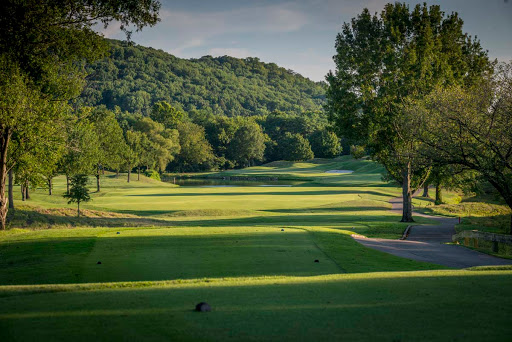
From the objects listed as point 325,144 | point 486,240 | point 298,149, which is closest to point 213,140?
point 298,149

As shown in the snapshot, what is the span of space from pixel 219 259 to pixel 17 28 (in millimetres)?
14980

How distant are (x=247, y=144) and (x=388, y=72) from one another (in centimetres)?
10239

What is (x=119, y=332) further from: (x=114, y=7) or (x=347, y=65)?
(x=347, y=65)

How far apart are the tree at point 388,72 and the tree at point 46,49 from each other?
14392mm

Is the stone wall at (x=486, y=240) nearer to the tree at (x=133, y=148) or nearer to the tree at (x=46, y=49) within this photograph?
the tree at (x=46, y=49)

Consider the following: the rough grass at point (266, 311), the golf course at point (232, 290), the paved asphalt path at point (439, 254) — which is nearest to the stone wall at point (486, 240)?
the paved asphalt path at point (439, 254)

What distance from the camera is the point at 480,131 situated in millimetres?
17844

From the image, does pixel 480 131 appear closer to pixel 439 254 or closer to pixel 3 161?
pixel 439 254

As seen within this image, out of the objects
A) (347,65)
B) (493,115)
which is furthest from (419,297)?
(347,65)

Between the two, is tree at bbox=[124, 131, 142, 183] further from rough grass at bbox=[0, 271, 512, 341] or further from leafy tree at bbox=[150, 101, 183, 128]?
rough grass at bbox=[0, 271, 512, 341]

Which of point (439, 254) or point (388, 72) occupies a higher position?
point (388, 72)

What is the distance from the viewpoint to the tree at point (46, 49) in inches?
758

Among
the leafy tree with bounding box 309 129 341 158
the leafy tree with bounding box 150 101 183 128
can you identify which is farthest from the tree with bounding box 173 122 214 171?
the leafy tree with bounding box 309 129 341 158

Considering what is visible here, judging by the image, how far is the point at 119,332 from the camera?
4.85m
